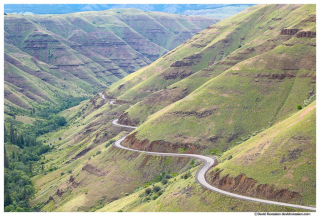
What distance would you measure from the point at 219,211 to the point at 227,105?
252 feet

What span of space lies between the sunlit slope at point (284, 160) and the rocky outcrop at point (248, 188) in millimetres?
319

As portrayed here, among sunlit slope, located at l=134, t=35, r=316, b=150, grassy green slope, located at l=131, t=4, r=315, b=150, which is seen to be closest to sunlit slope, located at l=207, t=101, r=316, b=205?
sunlit slope, located at l=134, t=35, r=316, b=150

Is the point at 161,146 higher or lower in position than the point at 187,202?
lower

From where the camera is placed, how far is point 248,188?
103 m

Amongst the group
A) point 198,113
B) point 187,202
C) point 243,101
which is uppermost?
point 243,101

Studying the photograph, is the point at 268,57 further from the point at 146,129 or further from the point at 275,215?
the point at 275,215

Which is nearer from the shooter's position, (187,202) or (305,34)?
(187,202)

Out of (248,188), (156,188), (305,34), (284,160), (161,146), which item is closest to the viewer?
(248,188)

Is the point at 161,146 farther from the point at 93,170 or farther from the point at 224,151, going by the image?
the point at 93,170

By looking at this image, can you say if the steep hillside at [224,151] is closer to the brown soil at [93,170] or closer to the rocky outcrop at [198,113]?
the rocky outcrop at [198,113]

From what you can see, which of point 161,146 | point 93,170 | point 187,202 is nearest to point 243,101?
point 161,146

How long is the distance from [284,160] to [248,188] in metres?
10.7

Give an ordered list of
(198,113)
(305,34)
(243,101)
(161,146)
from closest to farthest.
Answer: (161,146), (198,113), (243,101), (305,34)

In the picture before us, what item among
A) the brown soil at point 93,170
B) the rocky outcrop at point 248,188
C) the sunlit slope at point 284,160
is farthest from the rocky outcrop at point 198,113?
the rocky outcrop at point 248,188
